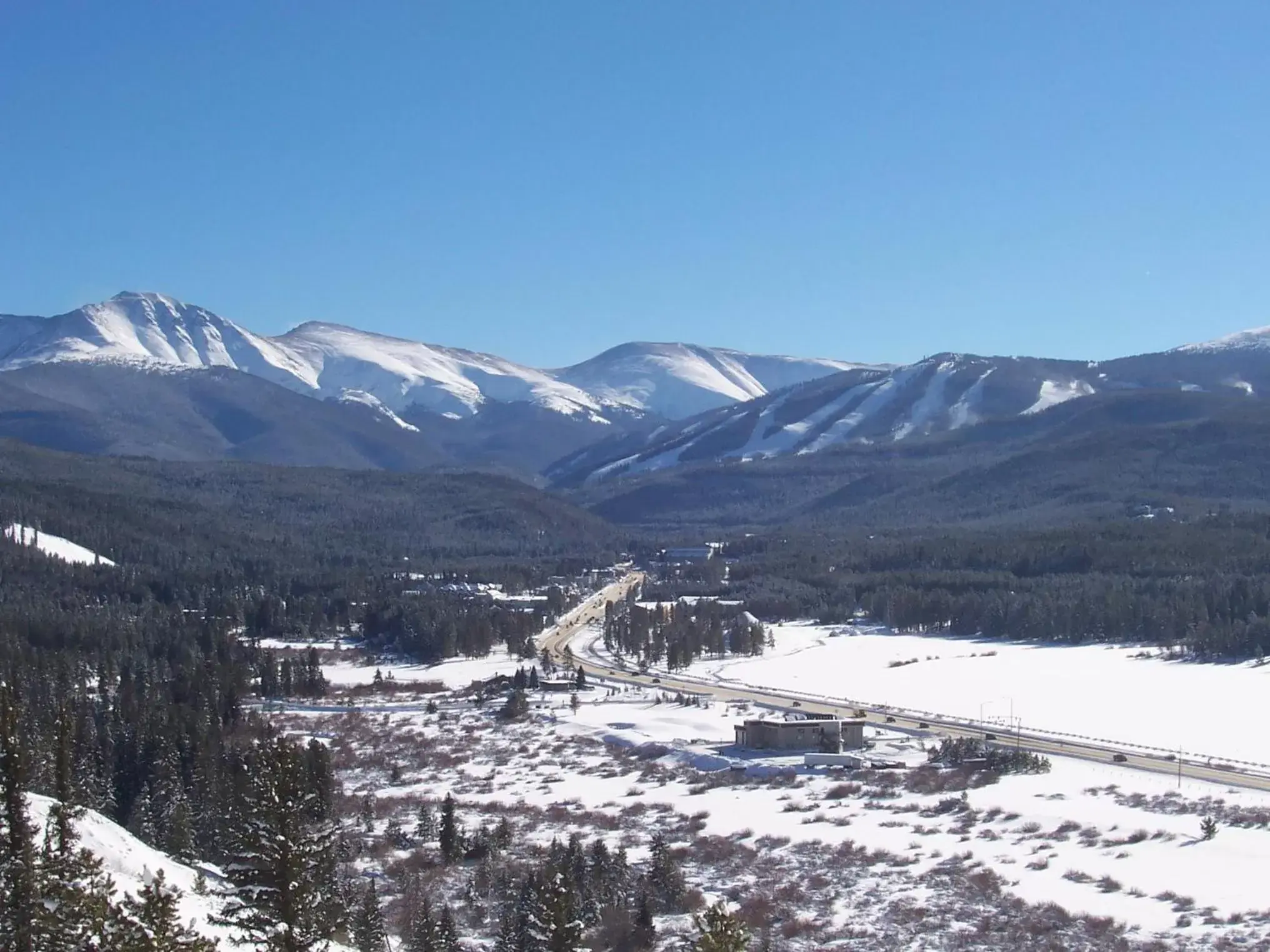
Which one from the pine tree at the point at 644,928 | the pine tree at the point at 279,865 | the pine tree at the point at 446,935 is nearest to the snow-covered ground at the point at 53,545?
the pine tree at the point at 644,928

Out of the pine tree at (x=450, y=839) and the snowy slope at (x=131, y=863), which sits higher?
the snowy slope at (x=131, y=863)

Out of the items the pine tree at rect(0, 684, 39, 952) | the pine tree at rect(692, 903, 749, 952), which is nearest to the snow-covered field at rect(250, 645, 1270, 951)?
the pine tree at rect(692, 903, 749, 952)

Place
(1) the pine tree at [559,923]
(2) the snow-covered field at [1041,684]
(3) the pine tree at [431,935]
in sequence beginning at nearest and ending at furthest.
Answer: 1. (1) the pine tree at [559,923]
2. (3) the pine tree at [431,935]
3. (2) the snow-covered field at [1041,684]

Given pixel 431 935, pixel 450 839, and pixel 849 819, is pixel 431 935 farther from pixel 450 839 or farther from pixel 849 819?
pixel 849 819

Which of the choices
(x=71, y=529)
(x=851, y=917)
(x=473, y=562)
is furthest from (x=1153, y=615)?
(x=71, y=529)

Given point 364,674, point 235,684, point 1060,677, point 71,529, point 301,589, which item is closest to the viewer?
point 235,684

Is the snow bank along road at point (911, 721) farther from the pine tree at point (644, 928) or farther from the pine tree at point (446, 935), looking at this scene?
the pine tree at point (446, 935)

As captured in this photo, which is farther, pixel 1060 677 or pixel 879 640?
pixel 879 640

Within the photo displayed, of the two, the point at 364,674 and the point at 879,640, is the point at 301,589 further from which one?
the point at 879,640
